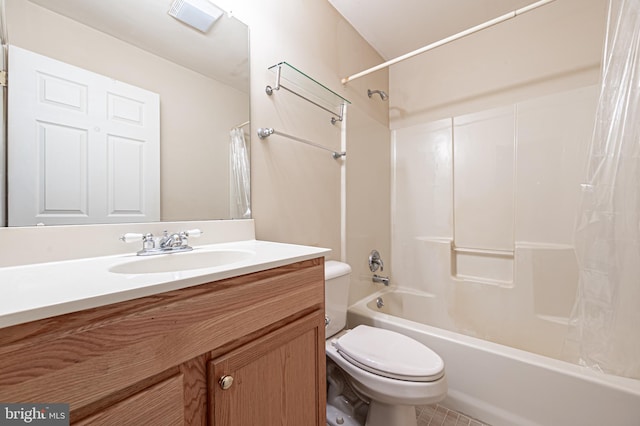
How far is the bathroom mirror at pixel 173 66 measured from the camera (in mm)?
756

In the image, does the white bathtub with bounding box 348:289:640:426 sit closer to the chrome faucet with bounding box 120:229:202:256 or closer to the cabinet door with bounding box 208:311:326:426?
the cabinet door with bounding box 208:311:326:426

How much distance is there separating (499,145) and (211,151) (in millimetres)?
1797

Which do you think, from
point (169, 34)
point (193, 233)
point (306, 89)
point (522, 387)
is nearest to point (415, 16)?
point (306, 89)

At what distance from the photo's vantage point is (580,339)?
109cm

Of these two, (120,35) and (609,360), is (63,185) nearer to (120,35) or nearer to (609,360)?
(120,35)

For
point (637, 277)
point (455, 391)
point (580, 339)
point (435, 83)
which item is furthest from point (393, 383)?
point (435, 83)

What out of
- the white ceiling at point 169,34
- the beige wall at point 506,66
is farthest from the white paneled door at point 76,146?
the beige wall at point 506,66

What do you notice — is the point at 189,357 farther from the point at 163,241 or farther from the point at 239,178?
the point at 239,178

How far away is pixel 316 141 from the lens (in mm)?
1555

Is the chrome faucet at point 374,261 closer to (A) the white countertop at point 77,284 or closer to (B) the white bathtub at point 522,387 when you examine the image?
(B) the white bathtub at point 522,387

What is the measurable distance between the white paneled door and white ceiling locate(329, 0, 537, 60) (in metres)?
1.46

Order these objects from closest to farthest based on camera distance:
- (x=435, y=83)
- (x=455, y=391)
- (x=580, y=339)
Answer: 1. (x=580, y=339)
2. (x=455, y=391)
3. (x=435, y=83)

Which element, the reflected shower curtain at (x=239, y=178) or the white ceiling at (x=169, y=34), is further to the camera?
the reflected shower curtain at (x=239, y=178)

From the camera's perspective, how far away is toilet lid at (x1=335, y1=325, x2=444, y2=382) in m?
0.95
